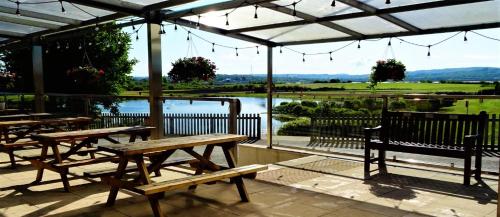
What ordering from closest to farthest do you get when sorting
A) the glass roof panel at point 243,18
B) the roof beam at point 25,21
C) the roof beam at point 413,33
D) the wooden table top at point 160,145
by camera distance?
the wooden table top at point 160,145
the roof beam at point 413,33
the glass roof panel at point 243,18
the roof beam at point 25,21

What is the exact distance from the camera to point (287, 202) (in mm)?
3877

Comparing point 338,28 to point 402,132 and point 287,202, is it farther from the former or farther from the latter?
point 287,202

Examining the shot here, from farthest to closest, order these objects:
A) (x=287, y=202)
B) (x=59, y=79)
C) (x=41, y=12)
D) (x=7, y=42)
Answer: (x=59, y=79) → (x=7, y=42) → (x=41, y=12) → (x=287, y=202)

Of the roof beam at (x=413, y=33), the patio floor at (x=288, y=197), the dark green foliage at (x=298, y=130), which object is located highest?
the roof beam at (x=413, y=33)

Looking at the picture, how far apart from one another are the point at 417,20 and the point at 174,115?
8.85 meters

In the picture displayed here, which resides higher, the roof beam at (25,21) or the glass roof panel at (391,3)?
the roof beam at (25,21)

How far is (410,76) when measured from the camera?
20.8 ft

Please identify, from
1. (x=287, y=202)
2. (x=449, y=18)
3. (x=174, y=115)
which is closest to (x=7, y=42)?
(x=174, y=115)

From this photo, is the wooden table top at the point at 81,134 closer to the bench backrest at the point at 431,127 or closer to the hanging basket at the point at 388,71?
the bench backrest at the point at 431,127

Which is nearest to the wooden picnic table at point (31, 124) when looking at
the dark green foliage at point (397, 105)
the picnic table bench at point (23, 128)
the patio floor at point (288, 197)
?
the picnic table bench at point (23, 128)

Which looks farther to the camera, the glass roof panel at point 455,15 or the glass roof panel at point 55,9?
the glass roof panel at point 55,9

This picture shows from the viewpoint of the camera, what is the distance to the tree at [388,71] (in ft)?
20.4

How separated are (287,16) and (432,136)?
260 centimetres

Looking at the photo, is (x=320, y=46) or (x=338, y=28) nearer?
(x=338, y=28)
